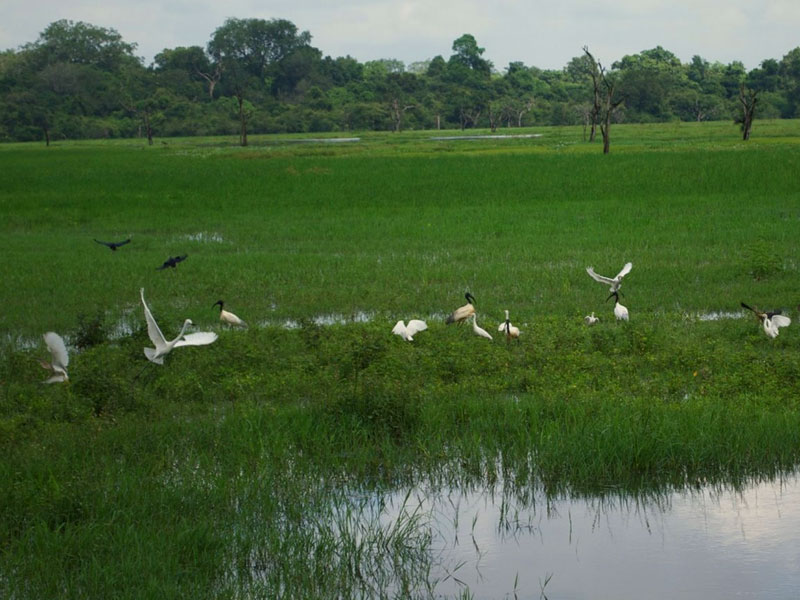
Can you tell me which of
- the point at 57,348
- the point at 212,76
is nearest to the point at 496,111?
the point at 212,76

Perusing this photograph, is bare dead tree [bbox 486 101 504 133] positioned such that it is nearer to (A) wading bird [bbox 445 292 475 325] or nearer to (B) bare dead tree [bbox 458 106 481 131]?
(B) bare dead tree [bbox 458 106 481 131]

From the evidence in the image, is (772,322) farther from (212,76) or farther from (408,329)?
(212,76)

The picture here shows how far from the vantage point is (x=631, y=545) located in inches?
180

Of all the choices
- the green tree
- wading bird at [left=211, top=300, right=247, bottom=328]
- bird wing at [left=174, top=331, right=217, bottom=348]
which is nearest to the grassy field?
wading bird at [left=211, top=300, right=247, bottom=328]

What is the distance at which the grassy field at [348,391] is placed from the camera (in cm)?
436

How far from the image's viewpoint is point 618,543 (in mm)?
4602

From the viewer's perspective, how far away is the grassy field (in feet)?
14.3

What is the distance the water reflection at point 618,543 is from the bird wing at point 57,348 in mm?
2688

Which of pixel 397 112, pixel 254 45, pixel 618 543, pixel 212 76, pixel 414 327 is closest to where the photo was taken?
pixel 618 543

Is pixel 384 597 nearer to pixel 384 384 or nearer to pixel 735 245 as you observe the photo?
pixel 384 384

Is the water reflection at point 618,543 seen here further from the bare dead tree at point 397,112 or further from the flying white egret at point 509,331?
the bare dead tree at point 397,112

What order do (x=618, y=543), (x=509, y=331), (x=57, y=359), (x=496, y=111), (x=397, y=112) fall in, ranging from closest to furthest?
(x=618, y=543) < (x=57, y=359) < (x=509, y=331) < (x=397, y=112) < (x=496, y=111)

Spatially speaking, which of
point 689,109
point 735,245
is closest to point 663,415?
point 735,245

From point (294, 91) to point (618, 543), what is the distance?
81.2 m
